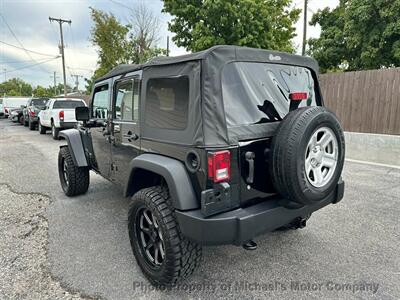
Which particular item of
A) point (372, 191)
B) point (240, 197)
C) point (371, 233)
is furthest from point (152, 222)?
point (372, 191)

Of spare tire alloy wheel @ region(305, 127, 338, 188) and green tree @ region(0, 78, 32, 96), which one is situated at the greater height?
green tree @ region(0, 78, 32, 96)

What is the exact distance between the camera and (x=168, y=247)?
2.21 metres

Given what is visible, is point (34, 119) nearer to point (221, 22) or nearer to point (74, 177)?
point (221, 22)

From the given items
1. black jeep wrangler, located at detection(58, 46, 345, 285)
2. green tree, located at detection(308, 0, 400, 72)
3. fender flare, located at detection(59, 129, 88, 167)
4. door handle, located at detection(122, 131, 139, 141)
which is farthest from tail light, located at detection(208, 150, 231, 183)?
green tree, located at detection(308, 0, 400, 72)

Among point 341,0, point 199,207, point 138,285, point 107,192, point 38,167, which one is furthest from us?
point 341,0

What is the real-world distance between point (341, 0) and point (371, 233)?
15701 mm

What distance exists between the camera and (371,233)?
3344 mm

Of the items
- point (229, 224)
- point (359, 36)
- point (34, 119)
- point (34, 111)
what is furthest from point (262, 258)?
point (34, 111)

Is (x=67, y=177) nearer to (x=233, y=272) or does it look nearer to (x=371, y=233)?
(x=233, y=272)

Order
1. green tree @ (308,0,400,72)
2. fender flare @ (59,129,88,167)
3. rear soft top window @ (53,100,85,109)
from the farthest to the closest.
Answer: rear soft top window @ (53,100,85,109)
green tree @ (308,0,400,72)
fender flare @ (59,129,88,167)

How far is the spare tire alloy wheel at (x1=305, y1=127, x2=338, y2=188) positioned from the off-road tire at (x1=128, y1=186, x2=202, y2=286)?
3.63ft

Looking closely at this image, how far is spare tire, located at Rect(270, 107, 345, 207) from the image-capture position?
2.05 meters

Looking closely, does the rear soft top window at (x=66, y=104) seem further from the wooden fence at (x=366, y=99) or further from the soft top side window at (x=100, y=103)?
the wooden fence at (x=366, y=99)

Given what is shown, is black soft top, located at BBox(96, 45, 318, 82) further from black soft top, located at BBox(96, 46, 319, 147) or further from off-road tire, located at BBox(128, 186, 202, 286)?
off-road tire, located at BBox(128, 186, 202, 286)
